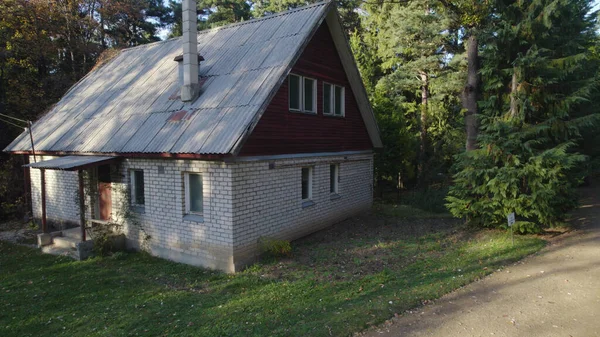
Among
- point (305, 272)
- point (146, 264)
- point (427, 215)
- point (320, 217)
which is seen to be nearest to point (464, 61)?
point (427, 215)

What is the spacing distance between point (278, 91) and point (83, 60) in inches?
744

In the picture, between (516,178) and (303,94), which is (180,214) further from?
(516,178)

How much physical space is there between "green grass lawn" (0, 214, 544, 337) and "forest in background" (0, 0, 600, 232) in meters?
2.01

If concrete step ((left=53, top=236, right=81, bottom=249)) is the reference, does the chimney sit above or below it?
above

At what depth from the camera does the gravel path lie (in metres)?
5.80

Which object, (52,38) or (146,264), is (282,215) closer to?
(146,264)

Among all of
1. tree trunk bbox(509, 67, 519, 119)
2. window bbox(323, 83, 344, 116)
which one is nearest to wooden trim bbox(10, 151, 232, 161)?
window bbox(323, 83, 344, 116)

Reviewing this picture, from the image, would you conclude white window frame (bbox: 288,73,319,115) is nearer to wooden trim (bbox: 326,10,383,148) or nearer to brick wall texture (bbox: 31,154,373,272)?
brick wall texture (bbox: 31,154,373,272)

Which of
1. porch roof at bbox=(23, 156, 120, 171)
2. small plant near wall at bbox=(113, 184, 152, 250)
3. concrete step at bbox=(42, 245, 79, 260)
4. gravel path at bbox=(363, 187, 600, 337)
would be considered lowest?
concrete step at bbox=(42, 245, 79, 260)

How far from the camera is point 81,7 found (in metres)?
24.3

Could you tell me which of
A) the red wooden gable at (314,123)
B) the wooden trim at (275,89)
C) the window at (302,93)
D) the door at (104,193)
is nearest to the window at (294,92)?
the window at (302,93)

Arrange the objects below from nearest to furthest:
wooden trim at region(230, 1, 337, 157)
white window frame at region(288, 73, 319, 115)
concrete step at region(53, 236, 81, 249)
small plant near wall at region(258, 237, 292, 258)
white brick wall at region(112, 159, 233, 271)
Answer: wooden trim at region(230, 1, 337, 157) → white brick wall at region(112, 159, 233, 271) → small plant near wall at region(258, 237, 292, 258) → white window frame at region(288, 73, 319, 115) → concrete step at region(53, 236, 81, 249)

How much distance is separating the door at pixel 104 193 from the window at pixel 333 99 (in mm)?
7395

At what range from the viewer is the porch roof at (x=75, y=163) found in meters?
10.6
